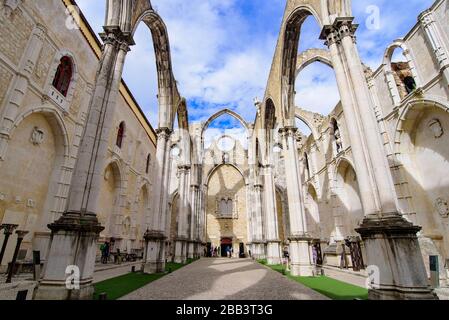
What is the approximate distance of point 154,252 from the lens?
9539mm

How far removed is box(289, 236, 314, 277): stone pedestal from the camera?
9.02 metres

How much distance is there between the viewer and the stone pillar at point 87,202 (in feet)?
14.9

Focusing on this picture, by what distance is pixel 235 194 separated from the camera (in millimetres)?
28484

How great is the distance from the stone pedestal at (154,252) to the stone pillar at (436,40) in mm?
12997

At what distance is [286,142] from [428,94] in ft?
19.9

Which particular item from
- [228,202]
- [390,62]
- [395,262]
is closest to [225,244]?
[228,202]

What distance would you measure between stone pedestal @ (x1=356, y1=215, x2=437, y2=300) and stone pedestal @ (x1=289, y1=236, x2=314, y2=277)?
16.1ft

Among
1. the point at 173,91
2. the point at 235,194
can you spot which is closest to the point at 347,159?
the point at 173,91

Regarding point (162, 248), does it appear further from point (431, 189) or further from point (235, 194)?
point (235, 194)

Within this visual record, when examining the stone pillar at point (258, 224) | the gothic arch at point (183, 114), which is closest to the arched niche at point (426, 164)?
the stone pillar at point (258, 224)

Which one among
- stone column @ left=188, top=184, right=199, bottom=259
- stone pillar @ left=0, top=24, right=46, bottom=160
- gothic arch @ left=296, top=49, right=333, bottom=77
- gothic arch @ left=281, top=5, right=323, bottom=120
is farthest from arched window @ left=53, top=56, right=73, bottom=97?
gothic arch @ left=296, top=49, right=333, bottom=77

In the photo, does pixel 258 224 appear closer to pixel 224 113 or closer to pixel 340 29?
pixel 224 113

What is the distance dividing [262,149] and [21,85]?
569 inches

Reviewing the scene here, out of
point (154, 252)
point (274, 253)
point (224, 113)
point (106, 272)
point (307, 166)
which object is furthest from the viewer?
point (224, 113)
